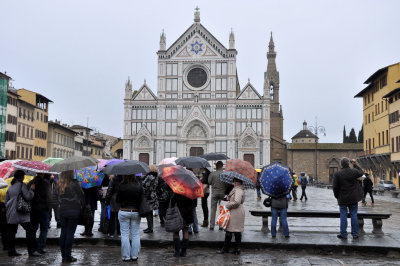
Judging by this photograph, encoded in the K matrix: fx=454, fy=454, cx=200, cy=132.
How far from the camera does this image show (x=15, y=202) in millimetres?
8211

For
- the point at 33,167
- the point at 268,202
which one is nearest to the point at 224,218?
the point at 268,202

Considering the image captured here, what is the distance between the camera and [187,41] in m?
57.8

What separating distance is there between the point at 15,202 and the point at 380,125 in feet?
140

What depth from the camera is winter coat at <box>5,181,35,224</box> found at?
8.20 metres

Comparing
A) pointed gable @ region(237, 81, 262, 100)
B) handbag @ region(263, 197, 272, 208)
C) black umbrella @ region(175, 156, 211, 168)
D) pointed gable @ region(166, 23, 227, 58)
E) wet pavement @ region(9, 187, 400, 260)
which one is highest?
pointed gable @ region(166, 23, 227, 58)

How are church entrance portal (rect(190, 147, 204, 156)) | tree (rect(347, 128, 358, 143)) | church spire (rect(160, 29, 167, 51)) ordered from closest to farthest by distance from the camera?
church entrance portal (rect(190, 147, 204, 156)) < church spire (rect(160, 29, 167, 51)) < tree (rect(347, 128, 358, 143))

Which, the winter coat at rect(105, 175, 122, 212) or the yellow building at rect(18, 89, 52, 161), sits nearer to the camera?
the winter coat at rect(105, 175, 122, 212)

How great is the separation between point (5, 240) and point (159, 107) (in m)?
48.3

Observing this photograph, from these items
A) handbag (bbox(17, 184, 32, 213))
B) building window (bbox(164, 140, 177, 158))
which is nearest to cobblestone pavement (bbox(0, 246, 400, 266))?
handbag (bbox(17, 184, 32, 213))

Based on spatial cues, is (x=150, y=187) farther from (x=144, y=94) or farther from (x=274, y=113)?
(x=274, y=113)

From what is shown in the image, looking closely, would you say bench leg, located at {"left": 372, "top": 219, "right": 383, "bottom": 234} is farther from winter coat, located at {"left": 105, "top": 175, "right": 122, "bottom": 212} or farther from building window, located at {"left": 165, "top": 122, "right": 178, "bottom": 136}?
building window, located at {"left": 165, "top": 122, "right": 178, "bottom": 136}

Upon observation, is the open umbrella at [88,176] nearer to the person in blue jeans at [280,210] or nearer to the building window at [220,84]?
the person in blue jeans at [280,210]

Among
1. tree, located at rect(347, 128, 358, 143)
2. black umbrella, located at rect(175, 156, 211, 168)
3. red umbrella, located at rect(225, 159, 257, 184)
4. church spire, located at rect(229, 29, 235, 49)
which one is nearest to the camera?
red umbrella, located at rect(225, 159, 257, 184)

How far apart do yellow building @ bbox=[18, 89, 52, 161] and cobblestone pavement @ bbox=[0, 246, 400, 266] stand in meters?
46.9
